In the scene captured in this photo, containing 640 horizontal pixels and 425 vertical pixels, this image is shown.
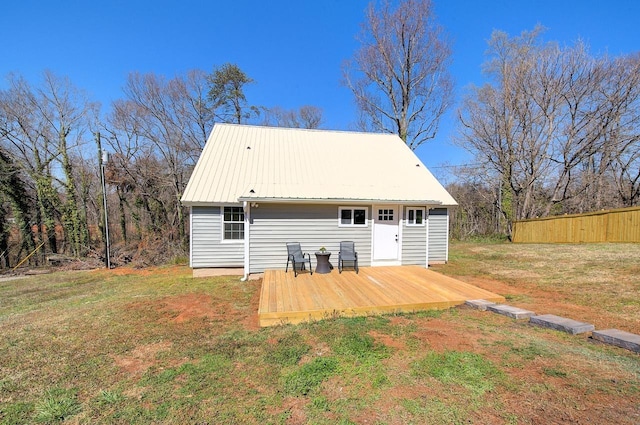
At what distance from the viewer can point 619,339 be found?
360 centimetres

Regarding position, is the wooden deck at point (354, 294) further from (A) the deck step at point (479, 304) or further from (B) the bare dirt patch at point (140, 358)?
(B) the bare dirt patch at point (140, 358)

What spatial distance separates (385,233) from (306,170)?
11.4 ft

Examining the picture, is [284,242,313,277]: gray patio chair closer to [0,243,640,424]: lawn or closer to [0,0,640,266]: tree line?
[0,243,640,424]: lawn

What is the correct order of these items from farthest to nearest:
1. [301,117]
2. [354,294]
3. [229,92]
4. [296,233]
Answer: [301,117] → [229,92] → [296,233] → [354,294]

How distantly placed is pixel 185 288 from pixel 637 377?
819cm

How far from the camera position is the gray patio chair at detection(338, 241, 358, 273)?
25.5ft

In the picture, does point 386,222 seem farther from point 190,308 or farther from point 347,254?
point 190,308

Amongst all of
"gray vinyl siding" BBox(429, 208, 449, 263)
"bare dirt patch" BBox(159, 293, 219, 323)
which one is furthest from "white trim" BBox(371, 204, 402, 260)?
"bare dirt patch" BBox(159, 293, 219, 323)

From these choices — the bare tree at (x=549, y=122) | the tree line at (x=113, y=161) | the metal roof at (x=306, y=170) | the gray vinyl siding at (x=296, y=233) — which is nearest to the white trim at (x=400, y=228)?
the metal roof at (x=306, y=170)

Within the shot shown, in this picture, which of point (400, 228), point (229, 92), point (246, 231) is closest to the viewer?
point (246, 231)

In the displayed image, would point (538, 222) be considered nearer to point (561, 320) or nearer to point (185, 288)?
point (561, 320)

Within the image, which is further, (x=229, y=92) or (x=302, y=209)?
(x=229, y=92)

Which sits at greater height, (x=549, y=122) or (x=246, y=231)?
(x=549, y=122)

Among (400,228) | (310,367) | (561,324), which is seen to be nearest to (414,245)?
(400,228)
